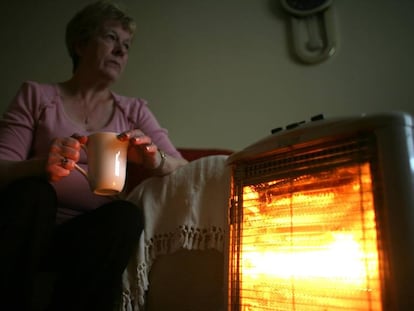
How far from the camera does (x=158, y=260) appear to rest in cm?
83

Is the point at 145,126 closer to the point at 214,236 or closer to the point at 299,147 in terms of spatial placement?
the point at 214,236

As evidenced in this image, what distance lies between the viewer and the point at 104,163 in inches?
29.4

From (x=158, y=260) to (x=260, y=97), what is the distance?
1.08m

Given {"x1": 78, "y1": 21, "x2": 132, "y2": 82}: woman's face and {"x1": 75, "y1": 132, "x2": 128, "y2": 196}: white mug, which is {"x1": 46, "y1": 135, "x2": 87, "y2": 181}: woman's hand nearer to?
{"x1": 75, "y1": 132, "x2": 128, "y2": 196}: white mug

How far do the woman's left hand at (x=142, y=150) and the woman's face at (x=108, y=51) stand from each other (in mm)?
357

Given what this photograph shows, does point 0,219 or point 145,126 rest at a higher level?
point 145,126

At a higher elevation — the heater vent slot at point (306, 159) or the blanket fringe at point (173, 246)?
the heater vent slot at point (306, 159)

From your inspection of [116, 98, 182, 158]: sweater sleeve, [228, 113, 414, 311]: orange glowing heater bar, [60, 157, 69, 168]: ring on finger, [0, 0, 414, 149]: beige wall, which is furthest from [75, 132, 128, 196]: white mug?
[0, 0, 414, 149]: beige wall

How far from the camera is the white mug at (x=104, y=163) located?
75 centimetres

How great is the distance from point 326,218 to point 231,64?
134 cm

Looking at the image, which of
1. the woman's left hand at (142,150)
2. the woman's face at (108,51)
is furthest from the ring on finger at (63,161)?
the woman's face at (108,51)

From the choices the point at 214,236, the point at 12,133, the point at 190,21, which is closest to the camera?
the point at 214,236

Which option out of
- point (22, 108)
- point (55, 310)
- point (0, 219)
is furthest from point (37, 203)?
point (22, 108)

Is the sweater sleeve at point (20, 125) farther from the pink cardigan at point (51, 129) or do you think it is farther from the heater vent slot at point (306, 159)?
the heater vent slot at point (306, 159)
